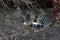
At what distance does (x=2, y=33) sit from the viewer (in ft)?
12.8

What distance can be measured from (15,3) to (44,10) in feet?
2.45

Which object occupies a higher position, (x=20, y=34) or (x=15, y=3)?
(x=15, y=3)

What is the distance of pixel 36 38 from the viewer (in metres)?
3.65

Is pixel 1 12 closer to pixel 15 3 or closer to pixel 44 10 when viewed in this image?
pixel 15 3

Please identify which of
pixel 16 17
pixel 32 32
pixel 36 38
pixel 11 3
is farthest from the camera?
pixel 11 3

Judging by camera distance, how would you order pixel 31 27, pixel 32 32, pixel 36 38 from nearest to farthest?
pixel 36 38
pixel 32 32
pixel 31 27

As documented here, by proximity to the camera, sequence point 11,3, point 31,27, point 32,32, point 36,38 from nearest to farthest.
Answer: point 36,38, point 32,32, point 31,27, point 11,3

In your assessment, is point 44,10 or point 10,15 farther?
point 44,10

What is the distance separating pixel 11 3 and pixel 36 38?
1.49m

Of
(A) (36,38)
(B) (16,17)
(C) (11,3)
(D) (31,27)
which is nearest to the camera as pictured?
(A) (36,38)

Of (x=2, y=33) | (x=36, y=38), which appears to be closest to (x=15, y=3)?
(x=2, y=33)

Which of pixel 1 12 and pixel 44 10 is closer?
pixel 1 12

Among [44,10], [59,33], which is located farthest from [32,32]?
[44,10]

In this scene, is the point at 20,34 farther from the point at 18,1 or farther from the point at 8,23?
the point at 18,1
